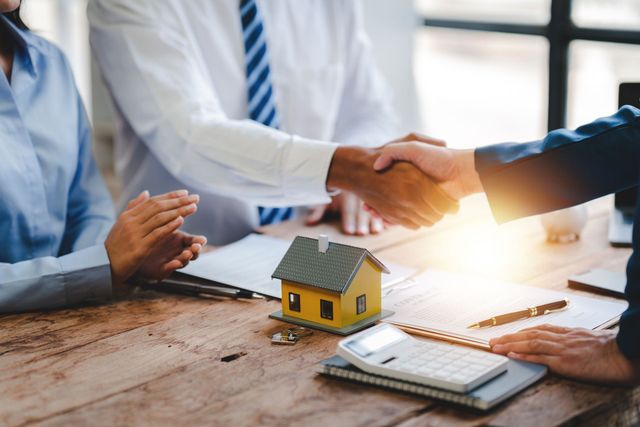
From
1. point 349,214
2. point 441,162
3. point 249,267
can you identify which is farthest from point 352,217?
point 249,267

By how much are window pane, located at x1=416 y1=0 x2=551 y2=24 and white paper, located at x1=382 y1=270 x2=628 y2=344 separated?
1896 millimetres

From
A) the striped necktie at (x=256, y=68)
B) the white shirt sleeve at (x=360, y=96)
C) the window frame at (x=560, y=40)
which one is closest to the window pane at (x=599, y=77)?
the window frame at (x=560, y=40)

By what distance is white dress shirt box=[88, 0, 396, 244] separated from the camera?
1980mm

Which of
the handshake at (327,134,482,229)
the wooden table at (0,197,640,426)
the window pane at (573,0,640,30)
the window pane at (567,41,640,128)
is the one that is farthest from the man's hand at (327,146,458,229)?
the window pane at (567,41,640,128)

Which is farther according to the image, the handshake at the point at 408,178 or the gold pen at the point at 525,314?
the handshake at the point at 408,178

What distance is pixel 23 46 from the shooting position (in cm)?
176

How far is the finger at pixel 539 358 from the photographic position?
1.22 metres

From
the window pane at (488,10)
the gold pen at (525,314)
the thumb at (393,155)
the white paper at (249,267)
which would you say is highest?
the window pane at (488,10)

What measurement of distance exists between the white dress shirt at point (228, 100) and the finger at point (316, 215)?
0.30 ft

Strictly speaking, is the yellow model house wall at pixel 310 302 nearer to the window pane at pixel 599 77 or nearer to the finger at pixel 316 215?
the finger at pixel 316 215

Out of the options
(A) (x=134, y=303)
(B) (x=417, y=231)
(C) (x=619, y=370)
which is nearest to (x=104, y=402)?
(A) (x=134, y=303)

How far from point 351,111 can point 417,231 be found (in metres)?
0.65

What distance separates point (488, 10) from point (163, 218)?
A: 2.33m

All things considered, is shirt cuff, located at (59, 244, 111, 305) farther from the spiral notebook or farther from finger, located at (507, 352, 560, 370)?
finger, located at (507, 352, 560, 370)
